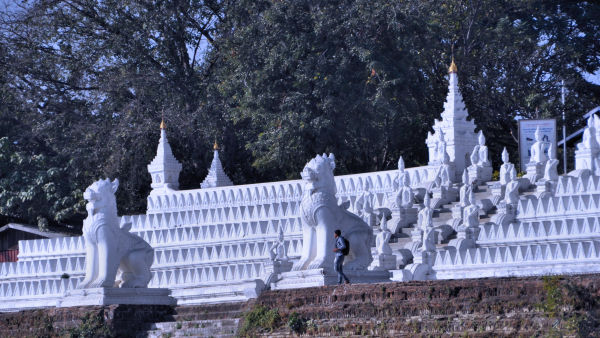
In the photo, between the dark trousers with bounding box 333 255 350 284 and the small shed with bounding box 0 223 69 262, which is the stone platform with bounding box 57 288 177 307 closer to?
the dark trousers with bounding box 333 255 350 284

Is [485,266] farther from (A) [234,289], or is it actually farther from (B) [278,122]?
(B) [278,122]

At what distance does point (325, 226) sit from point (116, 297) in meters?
4.72

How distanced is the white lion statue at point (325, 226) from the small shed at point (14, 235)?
21.8 m

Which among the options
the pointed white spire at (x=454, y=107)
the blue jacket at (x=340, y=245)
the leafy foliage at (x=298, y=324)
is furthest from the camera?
the pointed white spire at (x=454, y=107)

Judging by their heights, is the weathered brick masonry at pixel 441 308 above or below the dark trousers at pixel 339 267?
below

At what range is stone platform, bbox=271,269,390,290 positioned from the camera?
2314cm

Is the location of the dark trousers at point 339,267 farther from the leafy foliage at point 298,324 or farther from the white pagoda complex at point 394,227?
the leafy foliage at point 298,324

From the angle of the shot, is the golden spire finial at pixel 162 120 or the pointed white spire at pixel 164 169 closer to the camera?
the pointed white spire at pixel 164 169

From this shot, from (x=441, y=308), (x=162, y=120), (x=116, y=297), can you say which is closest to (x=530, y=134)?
(x=162, y=120)

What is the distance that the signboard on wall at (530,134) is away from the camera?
1419 inches

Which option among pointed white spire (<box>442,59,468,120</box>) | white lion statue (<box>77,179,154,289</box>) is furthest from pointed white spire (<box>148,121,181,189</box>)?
white lion statue (<box>77,179,154,289</box>)

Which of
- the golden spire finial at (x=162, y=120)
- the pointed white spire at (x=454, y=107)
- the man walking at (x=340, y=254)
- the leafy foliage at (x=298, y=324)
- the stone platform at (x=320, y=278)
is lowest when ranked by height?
the leafy foliage at (x=298, y=324)

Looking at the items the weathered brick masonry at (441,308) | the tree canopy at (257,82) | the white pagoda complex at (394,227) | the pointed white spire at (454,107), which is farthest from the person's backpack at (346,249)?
the tree canopy at (257,82)

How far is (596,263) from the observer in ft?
87.2
